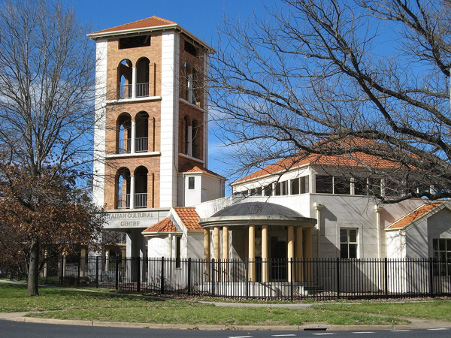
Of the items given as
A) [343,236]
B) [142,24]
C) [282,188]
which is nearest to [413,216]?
[343,236]

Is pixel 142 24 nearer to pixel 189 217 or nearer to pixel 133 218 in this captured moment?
pixel 133 218

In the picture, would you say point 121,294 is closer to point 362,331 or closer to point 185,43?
point 362,331

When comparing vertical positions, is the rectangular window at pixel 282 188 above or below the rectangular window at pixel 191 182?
below

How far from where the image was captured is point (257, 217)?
85.9 ft

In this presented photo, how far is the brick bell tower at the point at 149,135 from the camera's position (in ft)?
129

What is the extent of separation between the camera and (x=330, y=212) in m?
29.3

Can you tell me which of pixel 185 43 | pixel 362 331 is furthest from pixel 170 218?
pixel 362 331

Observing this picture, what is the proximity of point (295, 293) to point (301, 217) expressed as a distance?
3275mm

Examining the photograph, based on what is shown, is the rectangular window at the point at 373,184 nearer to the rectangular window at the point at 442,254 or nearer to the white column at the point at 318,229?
the white column at the point at 318,229

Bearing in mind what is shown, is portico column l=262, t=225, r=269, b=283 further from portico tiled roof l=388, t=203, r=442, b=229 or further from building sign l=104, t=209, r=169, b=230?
building sign l=104, t=209, r=169, b=230

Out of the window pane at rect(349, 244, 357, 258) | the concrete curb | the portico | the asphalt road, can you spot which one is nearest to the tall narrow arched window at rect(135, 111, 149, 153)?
the portico

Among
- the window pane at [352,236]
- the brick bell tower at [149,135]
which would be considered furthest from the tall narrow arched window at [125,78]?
the window pane at [352,236]

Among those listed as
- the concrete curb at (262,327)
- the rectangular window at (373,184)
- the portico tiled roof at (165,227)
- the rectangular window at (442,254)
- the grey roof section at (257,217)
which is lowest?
the concrete curb at (262,327)

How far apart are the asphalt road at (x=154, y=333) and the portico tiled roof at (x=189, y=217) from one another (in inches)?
681
